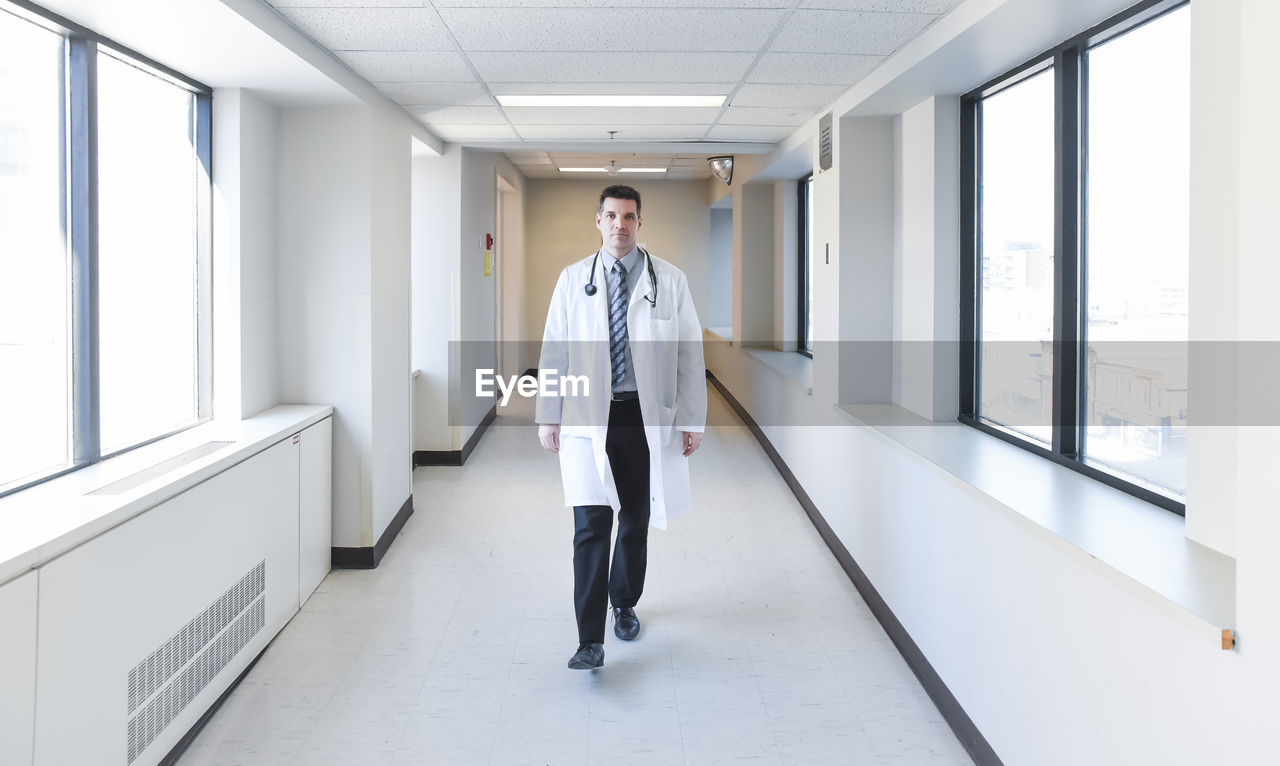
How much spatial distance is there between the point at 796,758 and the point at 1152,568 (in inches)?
44.6

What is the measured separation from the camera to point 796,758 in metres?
2.54

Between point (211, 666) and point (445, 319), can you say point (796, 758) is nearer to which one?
point (211, 666)

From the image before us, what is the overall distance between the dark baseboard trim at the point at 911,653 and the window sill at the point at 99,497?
2214mm

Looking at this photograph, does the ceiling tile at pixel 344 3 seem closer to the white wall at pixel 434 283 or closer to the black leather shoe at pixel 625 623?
the black leather shoe at pixel 625 623

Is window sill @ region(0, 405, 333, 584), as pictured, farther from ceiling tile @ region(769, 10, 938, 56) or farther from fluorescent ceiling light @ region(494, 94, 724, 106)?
ceiling tile @ region(769, 10, 938, 56)

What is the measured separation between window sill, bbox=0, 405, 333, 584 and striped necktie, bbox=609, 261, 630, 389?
1.24 meters

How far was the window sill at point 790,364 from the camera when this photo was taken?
5.71 metres

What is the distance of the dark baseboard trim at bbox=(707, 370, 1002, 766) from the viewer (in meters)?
2.51

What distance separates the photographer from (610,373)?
3.08 metres

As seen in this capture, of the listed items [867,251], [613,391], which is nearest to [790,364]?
[867,251]

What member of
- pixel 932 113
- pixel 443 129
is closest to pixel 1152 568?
pixel 932 113

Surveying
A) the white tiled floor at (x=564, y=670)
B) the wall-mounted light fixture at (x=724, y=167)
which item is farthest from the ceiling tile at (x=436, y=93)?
the wall-mounted light fixture at (x=724, y=167)

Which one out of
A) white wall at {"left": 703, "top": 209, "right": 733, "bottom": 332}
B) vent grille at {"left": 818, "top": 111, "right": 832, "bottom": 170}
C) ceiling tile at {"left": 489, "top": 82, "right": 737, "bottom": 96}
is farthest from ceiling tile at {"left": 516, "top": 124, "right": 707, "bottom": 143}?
white wall at {"left": 703, "top": 209, "right": 733, "bottom": 332}

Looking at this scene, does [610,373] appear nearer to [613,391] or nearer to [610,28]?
[613,391]
